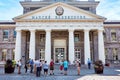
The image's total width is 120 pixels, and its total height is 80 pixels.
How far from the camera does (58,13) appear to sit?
1473 inches

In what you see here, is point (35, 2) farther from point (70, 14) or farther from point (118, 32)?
point (118, 32)

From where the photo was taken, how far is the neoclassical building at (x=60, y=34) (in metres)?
36.9

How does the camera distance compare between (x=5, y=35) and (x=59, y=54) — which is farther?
(x=5, y=35)

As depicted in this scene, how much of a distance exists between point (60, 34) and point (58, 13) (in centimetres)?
507

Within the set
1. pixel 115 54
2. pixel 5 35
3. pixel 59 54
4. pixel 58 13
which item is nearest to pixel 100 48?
pixel 115 54

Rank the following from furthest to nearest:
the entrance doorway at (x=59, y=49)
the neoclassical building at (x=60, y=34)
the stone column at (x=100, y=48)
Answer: the entrance doorway at (x=59, y=49) < the neoclassical building at (x=60, y=34) < the stone column at (x=100, y=48)

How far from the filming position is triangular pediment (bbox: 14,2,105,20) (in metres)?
37.3

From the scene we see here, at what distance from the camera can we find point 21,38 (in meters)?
39.0

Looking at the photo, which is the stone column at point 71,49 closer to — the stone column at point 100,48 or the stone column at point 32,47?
the stone column at point 100,48

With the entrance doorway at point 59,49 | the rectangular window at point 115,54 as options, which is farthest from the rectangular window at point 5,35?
the rectangular window at point 115,54

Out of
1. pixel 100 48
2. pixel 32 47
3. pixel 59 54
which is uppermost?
pixel 32 47

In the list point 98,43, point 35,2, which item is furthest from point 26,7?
point 98,43

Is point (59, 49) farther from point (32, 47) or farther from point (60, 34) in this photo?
point (32, 47)

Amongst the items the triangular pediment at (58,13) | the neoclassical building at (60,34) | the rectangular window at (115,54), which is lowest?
the rectangular window at (115,54)
